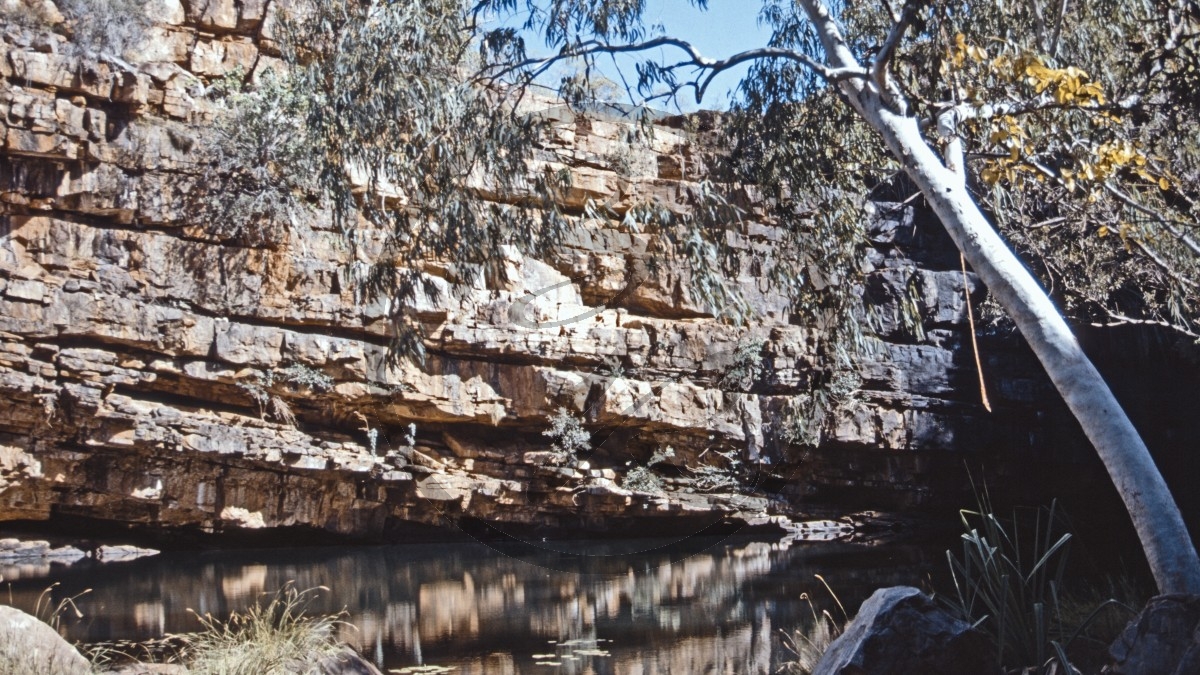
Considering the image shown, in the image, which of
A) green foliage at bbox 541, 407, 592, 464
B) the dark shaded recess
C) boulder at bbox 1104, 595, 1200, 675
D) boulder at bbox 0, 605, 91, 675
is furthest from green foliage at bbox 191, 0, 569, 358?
the dark shaded recess

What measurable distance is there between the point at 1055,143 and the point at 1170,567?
2929 mm

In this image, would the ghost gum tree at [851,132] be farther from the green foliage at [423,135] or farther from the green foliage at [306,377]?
the green foliage at [306,377]

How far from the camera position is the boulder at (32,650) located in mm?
3648

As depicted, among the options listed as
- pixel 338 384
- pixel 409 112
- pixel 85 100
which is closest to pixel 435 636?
pixel 409 112

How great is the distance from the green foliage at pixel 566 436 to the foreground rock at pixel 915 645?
9.25 m

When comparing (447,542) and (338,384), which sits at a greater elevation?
(338,384)

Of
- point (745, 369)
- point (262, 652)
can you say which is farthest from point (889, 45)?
point (745, 369)

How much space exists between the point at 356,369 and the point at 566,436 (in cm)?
266

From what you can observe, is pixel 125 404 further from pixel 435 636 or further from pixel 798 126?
pixel 798 126

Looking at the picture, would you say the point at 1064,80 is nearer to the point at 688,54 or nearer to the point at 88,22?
the point at 688,54

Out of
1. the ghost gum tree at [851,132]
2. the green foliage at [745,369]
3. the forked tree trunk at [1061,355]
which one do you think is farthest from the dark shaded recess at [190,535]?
the forked tree trunk at [1061,355]

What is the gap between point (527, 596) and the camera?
25.8 feet

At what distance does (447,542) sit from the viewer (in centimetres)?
1250

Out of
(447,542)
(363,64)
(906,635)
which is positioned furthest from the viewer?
(447,542)
